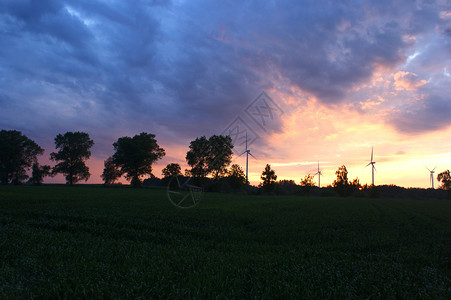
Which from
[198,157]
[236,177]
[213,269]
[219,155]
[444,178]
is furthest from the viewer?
[444,178]

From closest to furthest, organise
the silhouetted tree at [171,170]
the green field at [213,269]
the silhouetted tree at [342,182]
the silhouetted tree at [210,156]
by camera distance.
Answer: the green field at [213,269], the silhouetted tree at [210,156], the silhouetted tree at [171,170], the silhouetted tree at [342,182]

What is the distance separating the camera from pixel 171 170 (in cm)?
8094

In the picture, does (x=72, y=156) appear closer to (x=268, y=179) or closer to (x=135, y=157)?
(x=135, y=157)

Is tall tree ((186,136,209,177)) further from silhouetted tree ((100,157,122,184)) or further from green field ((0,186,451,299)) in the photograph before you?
green field ((0,186,451,299))

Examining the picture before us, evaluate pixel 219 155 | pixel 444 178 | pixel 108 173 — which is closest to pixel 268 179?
pixel 219 155

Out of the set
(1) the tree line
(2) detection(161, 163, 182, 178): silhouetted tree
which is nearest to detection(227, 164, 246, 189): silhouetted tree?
(1) the tree line

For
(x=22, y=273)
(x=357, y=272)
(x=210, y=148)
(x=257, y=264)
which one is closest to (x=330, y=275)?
(x=357, y=272)

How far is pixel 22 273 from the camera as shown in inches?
168

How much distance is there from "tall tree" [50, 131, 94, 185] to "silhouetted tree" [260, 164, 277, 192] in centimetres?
5969

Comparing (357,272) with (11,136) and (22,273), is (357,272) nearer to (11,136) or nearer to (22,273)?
(22,273)

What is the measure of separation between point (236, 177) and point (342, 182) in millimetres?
48921

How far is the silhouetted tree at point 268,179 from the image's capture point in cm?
8188

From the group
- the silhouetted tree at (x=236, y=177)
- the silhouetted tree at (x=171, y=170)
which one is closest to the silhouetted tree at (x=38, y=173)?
the silhouetted tree at (x=171, y=170)

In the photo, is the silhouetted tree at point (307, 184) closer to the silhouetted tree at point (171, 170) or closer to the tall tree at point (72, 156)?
the silhouetted tree at point (171, 170)
